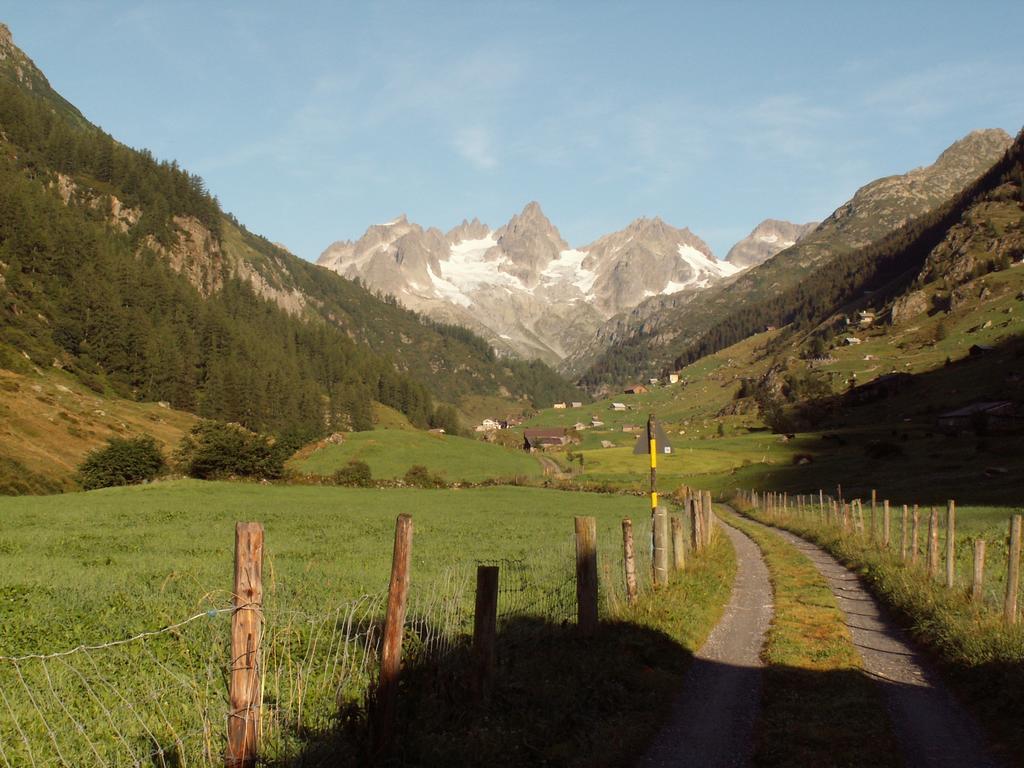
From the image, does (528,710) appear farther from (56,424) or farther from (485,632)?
(56,424)

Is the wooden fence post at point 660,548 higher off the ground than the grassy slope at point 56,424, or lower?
lower

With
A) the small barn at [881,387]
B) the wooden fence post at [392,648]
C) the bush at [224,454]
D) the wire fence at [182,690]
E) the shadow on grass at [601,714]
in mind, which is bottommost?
the shadow on grass at [601,714]

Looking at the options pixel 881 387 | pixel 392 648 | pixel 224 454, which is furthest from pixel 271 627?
pixel 881 387

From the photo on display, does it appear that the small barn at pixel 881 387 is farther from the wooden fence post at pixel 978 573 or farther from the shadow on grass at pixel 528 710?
the shadow on grass at pixel 528 710

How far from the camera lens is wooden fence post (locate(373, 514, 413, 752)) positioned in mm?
8781

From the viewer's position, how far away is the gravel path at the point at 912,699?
10.2 metres

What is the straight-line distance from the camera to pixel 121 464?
77312 millimetres

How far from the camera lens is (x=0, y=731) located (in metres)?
8.54

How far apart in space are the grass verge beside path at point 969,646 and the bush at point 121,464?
75.0 metres

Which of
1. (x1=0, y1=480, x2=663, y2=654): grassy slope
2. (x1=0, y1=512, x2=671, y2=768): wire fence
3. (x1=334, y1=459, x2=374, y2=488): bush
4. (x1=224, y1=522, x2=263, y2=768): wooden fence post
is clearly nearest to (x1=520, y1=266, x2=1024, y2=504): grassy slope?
(x1=0, y1=480, x2=663, y2=654): grassy slope

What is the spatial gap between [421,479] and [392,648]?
10457 cm

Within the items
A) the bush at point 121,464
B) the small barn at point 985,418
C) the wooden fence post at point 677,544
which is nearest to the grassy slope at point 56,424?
the bush at point 121,464

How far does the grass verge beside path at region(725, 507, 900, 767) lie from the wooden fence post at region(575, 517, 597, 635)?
3516mm

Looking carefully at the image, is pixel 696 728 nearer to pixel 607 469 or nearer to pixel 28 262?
pixel 607 469
